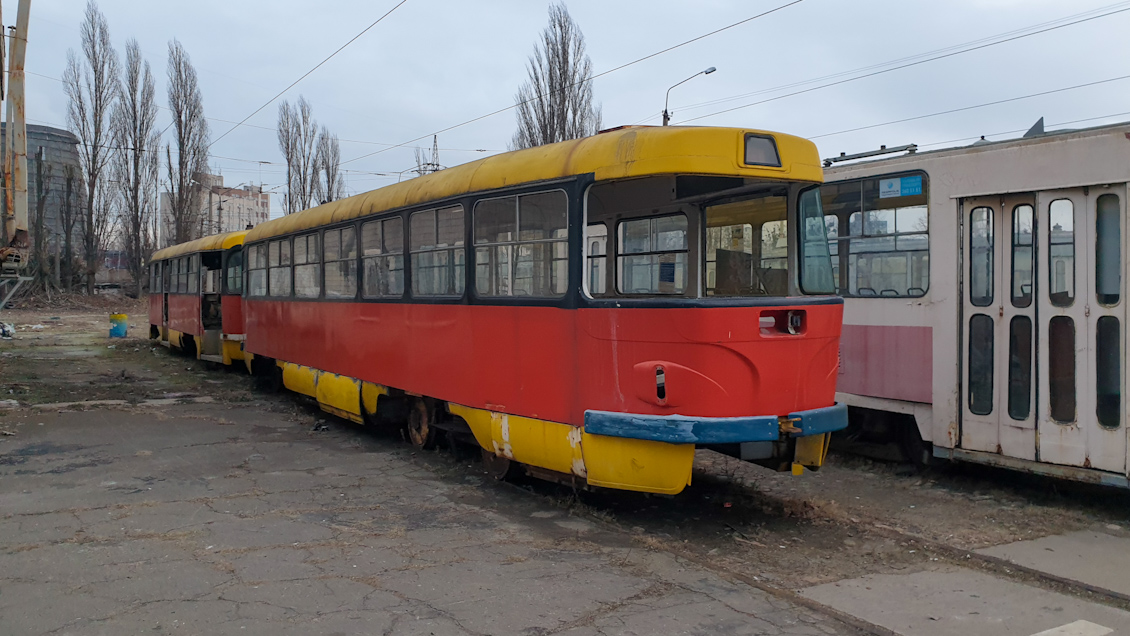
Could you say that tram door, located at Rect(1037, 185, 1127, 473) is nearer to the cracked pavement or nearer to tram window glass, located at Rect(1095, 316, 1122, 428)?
tram window glass, located at Rect(1095, 316, 1122, 428)

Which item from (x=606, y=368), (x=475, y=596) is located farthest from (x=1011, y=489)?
(x=475, y=596)

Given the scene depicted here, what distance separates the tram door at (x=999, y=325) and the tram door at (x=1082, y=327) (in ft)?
0.41

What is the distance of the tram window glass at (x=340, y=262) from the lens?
995 cm

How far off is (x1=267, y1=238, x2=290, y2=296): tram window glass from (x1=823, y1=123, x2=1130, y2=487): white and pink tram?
25.5 feet

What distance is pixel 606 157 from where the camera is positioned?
605cm

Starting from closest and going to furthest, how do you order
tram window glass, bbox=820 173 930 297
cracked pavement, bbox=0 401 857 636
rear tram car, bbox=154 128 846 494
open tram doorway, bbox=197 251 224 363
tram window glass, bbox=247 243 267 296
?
1. cracked pavement, bbox=0 401 857 636
2. rear tram car, bbox=154 128 846 494
3. tram window glass, bbox=820 173 930 297
4. tram window glass, bbox=247 243 267 296
5. open tram doorway, bbox=197 251 224 363

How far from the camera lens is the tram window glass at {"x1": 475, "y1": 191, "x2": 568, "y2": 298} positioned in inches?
249

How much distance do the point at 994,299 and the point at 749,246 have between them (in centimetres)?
226

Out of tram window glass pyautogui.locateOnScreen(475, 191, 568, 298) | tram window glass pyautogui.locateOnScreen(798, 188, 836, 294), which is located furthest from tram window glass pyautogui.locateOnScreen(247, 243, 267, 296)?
tram window glass pyautogui.locateOnScreen(798, 188, 836, 294)

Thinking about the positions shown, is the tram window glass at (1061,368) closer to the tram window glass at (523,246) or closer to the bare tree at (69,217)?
the tram window glass at (523,246)

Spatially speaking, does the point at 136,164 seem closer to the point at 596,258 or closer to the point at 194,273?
the point at 194,273

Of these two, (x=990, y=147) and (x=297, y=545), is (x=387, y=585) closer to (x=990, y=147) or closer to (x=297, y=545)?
(x=297, y=545)

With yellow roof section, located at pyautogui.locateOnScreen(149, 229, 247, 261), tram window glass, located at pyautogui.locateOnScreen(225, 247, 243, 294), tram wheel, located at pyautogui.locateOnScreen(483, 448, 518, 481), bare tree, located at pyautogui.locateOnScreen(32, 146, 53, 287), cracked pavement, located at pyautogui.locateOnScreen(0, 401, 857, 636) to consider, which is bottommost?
cracked pavement, located at pyautogui.locateOnScreen(0, 401, 857, 636)

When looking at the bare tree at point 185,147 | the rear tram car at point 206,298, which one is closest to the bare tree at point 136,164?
the bare tree at point 185,147
